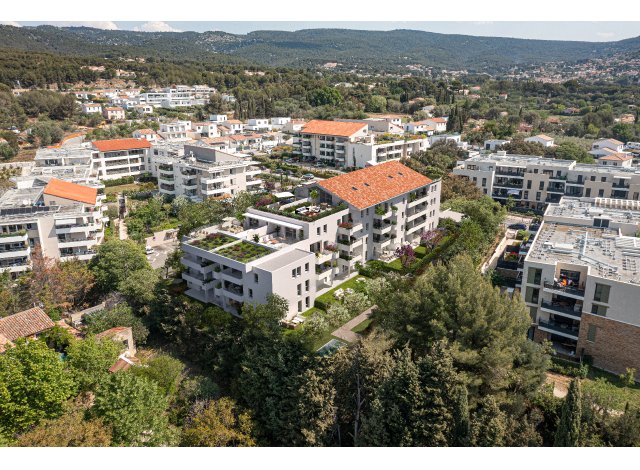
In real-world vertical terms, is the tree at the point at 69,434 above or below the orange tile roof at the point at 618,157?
below

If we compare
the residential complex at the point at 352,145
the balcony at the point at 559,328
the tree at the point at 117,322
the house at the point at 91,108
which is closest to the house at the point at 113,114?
the house at the point at 91,108

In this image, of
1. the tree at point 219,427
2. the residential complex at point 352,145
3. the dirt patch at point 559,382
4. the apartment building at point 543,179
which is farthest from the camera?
the residential complex at point 352,145

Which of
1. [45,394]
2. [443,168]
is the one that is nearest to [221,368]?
[45,394]

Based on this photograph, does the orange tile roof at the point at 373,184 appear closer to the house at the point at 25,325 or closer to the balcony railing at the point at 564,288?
the balcony railing at the point at 564,288

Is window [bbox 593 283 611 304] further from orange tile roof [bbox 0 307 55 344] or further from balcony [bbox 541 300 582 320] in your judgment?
orange tile roof [bbox 0 307 55 344]

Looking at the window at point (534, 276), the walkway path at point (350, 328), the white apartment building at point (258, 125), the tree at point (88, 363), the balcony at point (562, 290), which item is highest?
the white apartment building at point (258, 125)

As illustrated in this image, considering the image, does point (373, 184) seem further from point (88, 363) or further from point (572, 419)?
point (572, 419)

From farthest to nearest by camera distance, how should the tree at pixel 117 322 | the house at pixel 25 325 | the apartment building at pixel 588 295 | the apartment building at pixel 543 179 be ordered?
the apartment building at pixel 543 179 → the tree at pixel 117 322 → the house at pixel 25 325 → the apartment building at pixel 588 295

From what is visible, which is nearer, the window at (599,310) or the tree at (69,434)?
the tree at (69,434)
